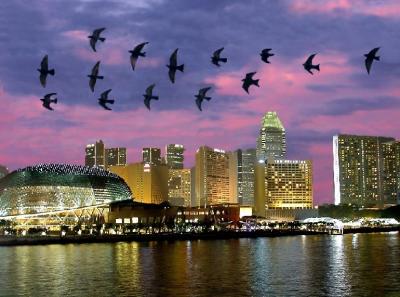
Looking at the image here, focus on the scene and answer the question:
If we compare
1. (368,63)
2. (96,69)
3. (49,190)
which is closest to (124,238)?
(49,190)

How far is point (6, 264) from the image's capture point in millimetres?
70312

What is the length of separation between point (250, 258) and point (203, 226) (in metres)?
115

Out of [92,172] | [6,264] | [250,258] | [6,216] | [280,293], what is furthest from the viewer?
[92,172]

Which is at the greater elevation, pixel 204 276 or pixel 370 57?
pixel 370 57

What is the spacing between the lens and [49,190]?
17050 cm

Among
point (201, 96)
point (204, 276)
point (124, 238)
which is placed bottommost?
point (204, 276)

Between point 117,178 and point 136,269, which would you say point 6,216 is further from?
point 136,269

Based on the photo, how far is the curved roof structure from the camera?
168 meters

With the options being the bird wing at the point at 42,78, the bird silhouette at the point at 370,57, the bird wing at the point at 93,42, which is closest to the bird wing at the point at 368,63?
the bird silhouette at the point at 370,57

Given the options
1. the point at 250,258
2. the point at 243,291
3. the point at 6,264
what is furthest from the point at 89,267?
the point at 243,291

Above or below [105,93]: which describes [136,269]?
below

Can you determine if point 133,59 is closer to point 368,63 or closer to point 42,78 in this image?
point 42,78

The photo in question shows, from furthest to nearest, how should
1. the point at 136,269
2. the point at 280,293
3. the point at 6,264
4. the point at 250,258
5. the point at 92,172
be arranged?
the point at 92,172 → the point at 250,258 → the point at 6,264 → the point at 136,269 → the point at 280,293

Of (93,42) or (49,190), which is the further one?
(49,190)
